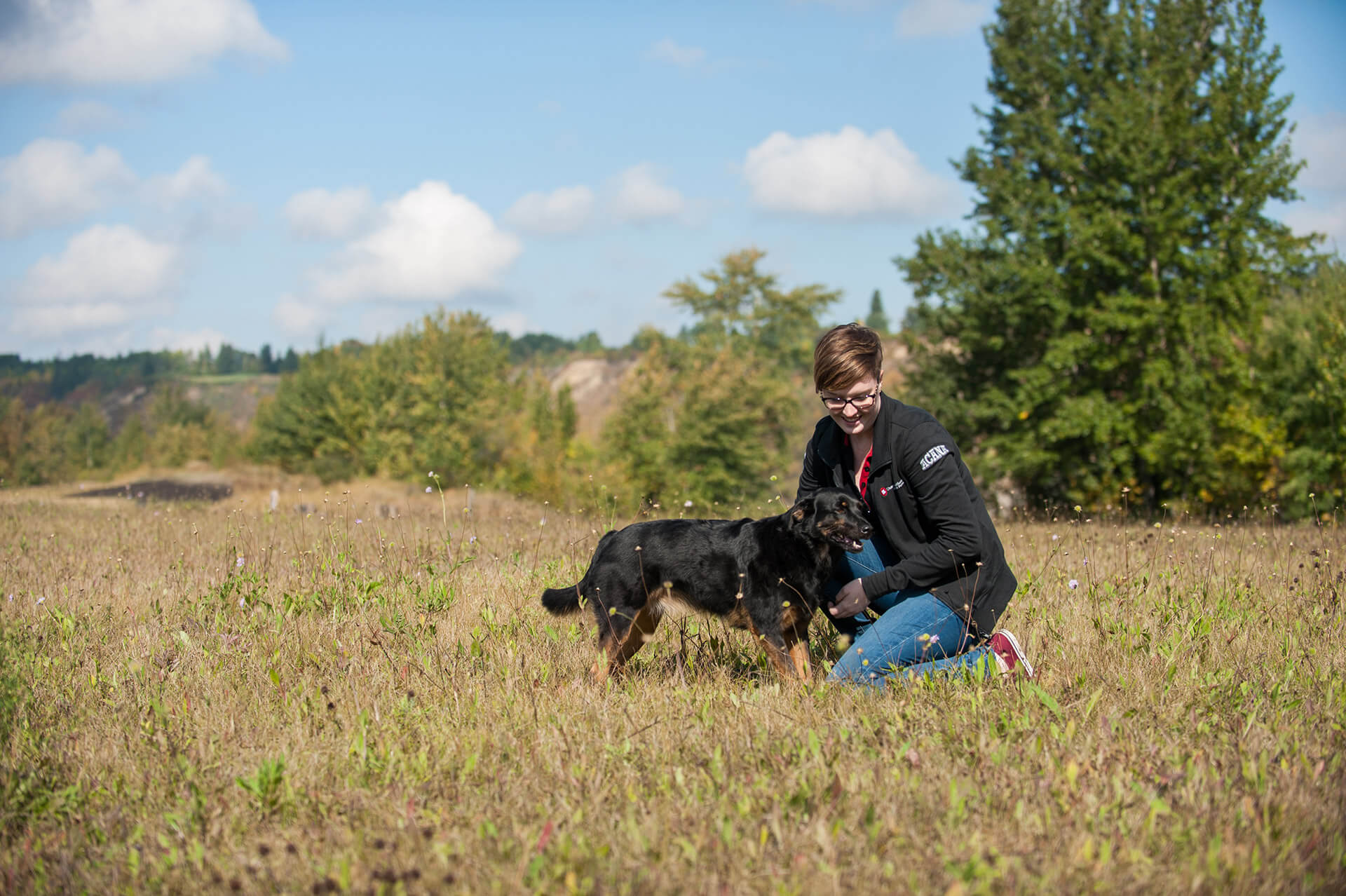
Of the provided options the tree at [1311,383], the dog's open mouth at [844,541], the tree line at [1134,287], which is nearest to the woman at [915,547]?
the dog's open mouth at [844,541]

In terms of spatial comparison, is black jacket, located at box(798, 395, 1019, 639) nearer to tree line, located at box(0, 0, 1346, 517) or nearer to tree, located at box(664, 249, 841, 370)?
tree line, located at box(0, 0, 1346, 517)

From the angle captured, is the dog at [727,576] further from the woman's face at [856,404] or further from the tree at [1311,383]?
the tree at [1311,383]

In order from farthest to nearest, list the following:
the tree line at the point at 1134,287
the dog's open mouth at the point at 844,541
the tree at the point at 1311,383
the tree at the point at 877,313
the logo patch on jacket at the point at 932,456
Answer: the tree at the point at 877,313 < the tree line at the point at 1134,287 < the tree at the point at 1311,383 < the dog's open mouth at the point at 844,541 < the logo patch on jacket at the point at 932,456

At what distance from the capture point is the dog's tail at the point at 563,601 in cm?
462

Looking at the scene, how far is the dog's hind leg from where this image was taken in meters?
4.30

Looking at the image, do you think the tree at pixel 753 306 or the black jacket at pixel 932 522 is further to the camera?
the tree at pixel 753 306

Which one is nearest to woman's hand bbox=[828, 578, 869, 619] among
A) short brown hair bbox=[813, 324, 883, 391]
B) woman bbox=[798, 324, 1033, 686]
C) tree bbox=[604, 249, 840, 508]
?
woman bbox=[798, 324, 1033, 686]

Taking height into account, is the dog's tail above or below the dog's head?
below

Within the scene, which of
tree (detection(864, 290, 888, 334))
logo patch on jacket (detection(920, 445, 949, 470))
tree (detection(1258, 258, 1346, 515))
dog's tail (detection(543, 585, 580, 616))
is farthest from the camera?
tree (detection(864, 290, 888, 334))

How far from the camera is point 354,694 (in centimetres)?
389

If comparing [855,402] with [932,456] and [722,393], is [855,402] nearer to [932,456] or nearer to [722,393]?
[932,456]

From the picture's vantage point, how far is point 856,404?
4.14 meters

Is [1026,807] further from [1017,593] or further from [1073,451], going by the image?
[1073,451]

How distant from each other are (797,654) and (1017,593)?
1990 millimetres
